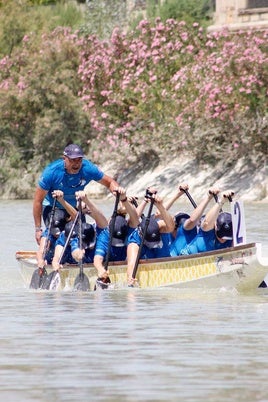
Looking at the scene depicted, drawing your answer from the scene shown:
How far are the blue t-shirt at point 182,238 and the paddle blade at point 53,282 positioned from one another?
1.43m

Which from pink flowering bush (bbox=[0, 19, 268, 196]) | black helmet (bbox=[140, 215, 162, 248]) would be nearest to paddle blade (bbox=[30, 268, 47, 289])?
black helmet (bbox=[140, 215, 162, 248])

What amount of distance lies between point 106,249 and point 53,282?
778 millimetres

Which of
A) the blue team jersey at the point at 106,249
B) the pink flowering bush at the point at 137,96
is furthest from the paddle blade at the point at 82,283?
the pink flowering bush at the point at 137,96

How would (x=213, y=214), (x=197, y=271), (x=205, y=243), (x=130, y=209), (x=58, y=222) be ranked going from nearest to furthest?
(x=213, y=214) → (x=197, y=271) → (x=205, y=243) → (x=130, y=209) → (x=58, y=222)

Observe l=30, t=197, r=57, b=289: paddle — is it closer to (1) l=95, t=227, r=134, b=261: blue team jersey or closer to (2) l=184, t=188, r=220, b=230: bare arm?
(1) l=95, t=227, r=134, b=261: blue team jersey

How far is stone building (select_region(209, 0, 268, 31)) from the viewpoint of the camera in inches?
1891

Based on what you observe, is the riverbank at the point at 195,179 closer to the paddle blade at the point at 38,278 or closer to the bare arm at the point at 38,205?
the bare arm at the point at 38,205

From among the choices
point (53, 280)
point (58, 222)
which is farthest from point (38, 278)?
point (58, 222)

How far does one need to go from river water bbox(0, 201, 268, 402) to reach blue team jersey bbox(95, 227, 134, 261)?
0.74 meters

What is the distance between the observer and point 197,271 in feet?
60.1

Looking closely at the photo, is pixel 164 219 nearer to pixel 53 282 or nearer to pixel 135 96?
pixel 53 282

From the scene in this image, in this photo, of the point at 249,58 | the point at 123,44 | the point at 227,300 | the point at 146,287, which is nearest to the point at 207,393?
the point at 227,300

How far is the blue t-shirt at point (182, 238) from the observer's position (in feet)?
62.3

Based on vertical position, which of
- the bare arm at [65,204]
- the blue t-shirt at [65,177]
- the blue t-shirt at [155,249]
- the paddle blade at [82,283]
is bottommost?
the paddle blade at [82,283]
